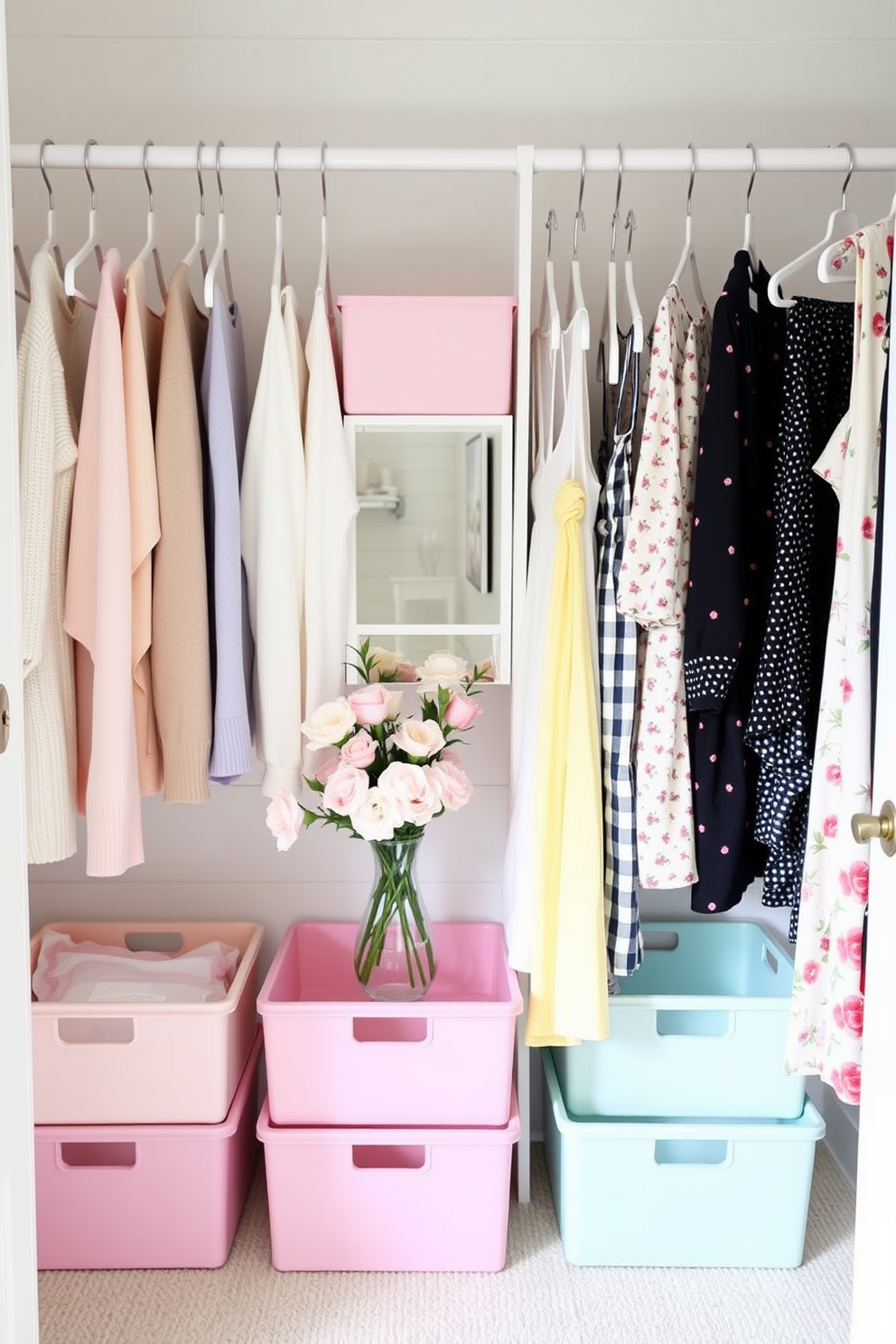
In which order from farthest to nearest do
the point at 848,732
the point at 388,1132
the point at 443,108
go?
the point at 443,108, the point at 388,1132, the point at 848,732

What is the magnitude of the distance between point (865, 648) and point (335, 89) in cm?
149

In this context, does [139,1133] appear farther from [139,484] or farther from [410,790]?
[139,484]

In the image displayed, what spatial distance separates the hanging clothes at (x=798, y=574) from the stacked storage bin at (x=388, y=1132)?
0.56 metres

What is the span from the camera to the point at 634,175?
215cm

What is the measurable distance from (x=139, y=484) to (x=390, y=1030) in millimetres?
1088

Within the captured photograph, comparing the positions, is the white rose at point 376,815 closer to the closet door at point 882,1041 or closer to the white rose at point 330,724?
the white rose at point 330,724

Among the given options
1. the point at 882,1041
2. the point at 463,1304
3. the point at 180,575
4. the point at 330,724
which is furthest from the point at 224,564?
the point at 463,1304

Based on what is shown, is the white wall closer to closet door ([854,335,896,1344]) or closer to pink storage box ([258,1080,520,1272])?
closet door ([854,335,896,1344])

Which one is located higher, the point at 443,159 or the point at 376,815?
the point at 443,159

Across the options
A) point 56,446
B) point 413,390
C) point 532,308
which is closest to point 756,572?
point 413,390

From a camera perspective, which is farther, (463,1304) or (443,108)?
(443,108)

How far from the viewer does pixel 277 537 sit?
178 cm

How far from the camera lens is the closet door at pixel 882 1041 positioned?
1.17 metres

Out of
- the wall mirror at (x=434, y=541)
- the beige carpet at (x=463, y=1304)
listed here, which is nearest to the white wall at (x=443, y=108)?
the wall mirror at (x=434, y=541)
